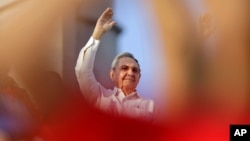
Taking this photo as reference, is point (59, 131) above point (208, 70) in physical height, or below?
below

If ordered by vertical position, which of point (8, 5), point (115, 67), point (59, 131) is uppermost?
point (8, 5)

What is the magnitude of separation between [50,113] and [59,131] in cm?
6

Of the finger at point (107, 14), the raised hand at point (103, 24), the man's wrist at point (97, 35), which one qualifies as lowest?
the man's wrist at point (97, 35)

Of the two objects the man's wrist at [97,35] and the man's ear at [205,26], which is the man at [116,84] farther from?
the man's ear at [205,26]

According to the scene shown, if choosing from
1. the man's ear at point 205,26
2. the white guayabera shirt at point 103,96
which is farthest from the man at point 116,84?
the man's ear at point 205,26

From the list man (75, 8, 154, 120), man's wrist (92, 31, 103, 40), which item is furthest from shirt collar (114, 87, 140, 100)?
A: man's wrist (92, 31, 103, 40)

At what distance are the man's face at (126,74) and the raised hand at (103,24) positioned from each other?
9 cm

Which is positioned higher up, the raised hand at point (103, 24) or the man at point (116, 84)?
the raised hand at point (103, 24)

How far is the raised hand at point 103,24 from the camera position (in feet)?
4.85

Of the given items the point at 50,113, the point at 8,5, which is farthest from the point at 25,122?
the point at 8,5

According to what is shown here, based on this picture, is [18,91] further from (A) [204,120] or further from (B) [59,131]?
(A) [204,120]

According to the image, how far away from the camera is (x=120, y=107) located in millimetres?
1472

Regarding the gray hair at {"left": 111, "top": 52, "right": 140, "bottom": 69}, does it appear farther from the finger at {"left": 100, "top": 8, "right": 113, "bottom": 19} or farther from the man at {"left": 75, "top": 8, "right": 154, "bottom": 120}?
the finger at {"left": 100, "top": 8, "right": 113, "bottom": 19}

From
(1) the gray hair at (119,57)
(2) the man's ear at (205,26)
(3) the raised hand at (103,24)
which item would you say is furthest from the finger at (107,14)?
(2) the man's ear at (205,26)
